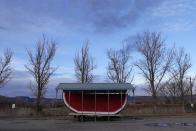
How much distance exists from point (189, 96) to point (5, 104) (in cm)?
4043

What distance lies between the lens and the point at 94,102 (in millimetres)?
43250

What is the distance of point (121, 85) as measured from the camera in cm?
4247

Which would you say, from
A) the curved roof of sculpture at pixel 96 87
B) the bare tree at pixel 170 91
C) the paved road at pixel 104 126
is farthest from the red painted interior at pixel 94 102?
the bare tree at pixel 170 91

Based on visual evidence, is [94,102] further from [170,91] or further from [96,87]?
[170,91]

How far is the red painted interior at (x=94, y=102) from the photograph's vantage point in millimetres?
42844

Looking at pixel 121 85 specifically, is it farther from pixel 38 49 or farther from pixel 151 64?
pixel 151 64

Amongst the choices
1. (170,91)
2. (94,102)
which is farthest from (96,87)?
(170,91)

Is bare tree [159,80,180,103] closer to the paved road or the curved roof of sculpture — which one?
the curved roof of sculpture

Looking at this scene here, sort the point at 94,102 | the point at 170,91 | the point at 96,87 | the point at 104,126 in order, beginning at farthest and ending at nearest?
the point at 170,91 → the point at 94,102 → the point at 96,87 → the point at 104,126

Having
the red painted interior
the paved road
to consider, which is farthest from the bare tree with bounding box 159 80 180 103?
the paved road

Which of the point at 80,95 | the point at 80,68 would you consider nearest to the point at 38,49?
the point at 80,68

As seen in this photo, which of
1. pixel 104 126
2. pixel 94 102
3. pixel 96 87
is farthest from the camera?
pixel 94 102

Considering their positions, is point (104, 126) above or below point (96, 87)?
below

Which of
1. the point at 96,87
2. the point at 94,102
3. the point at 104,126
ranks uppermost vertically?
the point at 96,87
